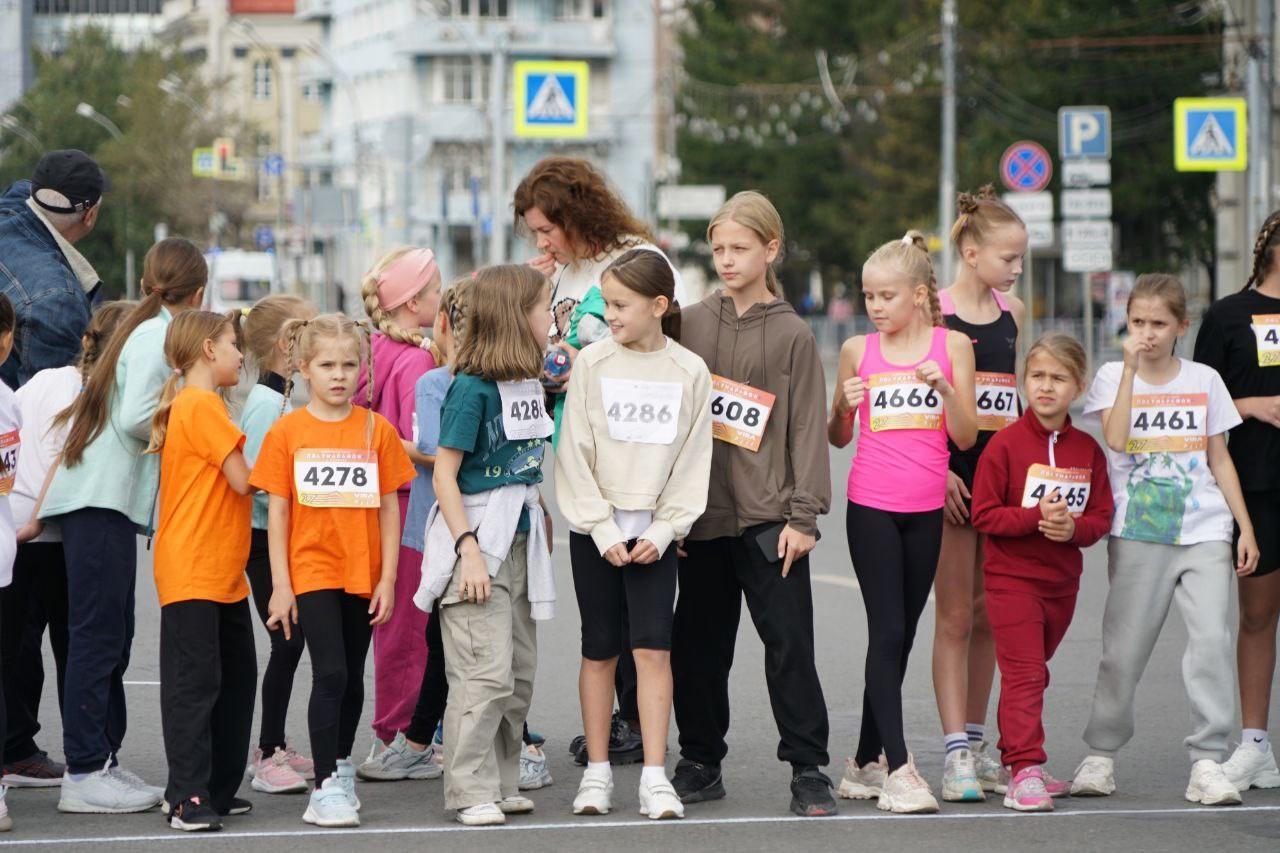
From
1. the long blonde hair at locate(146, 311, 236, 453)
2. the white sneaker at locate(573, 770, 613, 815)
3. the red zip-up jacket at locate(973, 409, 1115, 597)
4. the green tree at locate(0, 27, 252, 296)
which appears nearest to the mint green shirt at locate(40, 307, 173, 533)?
the long blonde hair at locate(146, 311, 236, 453)

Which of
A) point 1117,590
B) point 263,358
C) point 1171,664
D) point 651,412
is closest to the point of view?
point 651,412

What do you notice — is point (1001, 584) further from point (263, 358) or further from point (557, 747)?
point (263, 358)

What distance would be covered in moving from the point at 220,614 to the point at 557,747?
1784 millimetres

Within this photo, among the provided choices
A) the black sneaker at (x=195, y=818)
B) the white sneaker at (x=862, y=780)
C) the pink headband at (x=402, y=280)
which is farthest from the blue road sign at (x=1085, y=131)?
the black sneaker at (x=195, y=818)

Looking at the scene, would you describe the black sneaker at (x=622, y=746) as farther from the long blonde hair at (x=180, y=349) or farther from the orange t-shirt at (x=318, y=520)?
the long blonde hair at (x=180, y=349)

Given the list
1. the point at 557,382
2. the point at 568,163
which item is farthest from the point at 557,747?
the point at 568,163

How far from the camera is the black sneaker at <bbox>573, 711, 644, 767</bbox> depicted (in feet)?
25.4

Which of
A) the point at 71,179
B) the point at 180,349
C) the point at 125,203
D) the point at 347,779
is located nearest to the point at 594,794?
the point at 347,779

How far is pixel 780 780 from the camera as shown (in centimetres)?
739

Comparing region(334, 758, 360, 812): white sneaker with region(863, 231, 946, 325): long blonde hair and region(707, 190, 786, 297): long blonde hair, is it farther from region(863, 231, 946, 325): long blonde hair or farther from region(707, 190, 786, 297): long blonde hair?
region(863, 231, 946, 325): long blonde hair

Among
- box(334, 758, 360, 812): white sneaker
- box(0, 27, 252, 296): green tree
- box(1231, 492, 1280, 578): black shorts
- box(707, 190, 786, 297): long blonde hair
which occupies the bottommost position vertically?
box(334, 758, 360, 812): white sneaker

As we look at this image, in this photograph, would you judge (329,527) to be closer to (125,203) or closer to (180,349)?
(180,349)

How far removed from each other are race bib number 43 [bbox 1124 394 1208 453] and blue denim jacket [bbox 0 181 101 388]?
12.8 ft

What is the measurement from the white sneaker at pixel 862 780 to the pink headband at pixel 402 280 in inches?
93.6
